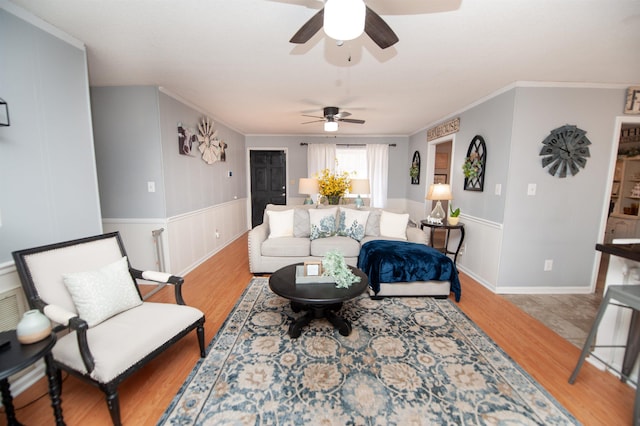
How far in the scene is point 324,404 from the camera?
1509mm

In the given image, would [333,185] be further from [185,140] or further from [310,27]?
[310,27]

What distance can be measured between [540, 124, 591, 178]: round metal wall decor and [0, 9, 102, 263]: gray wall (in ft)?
14.6

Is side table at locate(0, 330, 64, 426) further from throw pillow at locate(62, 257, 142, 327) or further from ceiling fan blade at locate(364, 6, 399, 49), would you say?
ceiling fan blade at locate(364, 6, 399, 49)

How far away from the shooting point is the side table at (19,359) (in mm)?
1019

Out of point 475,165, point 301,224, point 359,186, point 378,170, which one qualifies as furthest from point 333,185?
point 378,170

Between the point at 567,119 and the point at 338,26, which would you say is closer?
the point at 338,26

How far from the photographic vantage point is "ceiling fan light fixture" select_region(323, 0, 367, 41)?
3.78ft

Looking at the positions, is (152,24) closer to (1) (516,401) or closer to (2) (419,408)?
(2) (419,408)

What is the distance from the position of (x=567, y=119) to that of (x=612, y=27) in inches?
52.7

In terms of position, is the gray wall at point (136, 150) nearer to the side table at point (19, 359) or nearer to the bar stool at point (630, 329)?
the side table at point (19, 359)

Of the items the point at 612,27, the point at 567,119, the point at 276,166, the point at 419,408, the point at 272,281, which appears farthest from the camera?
the point at 276,166

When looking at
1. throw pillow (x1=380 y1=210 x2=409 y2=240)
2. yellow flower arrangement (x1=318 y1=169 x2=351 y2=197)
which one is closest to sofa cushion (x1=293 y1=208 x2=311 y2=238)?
yellow flower arrangement (x1=318 y1=169 x2=351 y2=197)

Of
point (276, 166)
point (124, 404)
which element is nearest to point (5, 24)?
point (124, 404)

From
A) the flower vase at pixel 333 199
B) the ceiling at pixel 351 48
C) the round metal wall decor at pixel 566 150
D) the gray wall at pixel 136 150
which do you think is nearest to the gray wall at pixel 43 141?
the ceiling at pixel 351 48
